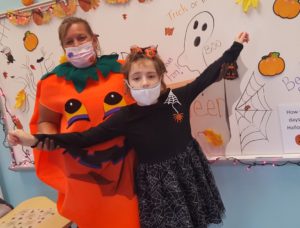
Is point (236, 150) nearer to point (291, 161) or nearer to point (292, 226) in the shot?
point (291, 161)

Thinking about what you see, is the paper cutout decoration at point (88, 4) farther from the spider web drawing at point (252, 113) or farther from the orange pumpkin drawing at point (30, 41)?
the spider web drawing at point (252, 113)

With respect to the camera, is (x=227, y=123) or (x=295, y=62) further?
(x=227, y=123)

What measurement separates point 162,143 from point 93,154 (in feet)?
0.94

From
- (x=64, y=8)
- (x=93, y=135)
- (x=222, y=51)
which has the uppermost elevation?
(x=64, y=8)

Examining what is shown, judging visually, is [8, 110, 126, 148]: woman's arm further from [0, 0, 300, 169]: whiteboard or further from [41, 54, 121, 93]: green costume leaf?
[0, 0, 300, 169]: whiteboard

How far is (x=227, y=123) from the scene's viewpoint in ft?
4.83

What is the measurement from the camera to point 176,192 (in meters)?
1.24

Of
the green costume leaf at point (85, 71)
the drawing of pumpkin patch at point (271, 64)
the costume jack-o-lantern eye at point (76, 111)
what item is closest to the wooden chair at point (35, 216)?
the costume jack-o-lantern eye at point (76, 111)

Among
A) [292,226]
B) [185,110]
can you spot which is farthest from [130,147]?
[292,226]

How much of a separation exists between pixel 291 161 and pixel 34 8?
1.34 m

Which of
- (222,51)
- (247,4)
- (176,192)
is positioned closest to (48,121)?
(176,192)

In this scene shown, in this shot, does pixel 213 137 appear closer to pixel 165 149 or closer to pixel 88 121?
pixel 165 149

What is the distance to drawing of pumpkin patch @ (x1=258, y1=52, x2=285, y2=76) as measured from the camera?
1.34 m

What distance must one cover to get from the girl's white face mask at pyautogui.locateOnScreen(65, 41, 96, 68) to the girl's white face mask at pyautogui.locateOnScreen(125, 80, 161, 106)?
0.74 ft
